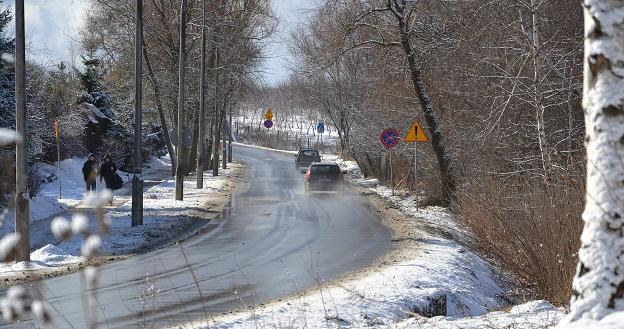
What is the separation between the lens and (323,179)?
34.7 metres

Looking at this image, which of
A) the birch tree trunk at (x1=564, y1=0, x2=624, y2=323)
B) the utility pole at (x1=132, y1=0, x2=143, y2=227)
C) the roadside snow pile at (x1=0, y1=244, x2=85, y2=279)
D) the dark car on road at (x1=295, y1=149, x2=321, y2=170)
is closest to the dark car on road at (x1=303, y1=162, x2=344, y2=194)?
the utility pole at (x1=132, y1=0, x2=143, y2=227)

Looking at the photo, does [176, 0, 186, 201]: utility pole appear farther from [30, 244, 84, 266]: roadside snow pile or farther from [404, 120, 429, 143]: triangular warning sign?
[30, 244, 84, 266]: roadside snow pile

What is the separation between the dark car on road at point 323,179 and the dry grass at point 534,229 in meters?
19.3

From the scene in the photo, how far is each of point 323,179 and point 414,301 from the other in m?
24.1

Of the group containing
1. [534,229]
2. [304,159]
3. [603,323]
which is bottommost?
[304,159]

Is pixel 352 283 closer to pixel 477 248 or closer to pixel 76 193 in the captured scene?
pixel 477 248

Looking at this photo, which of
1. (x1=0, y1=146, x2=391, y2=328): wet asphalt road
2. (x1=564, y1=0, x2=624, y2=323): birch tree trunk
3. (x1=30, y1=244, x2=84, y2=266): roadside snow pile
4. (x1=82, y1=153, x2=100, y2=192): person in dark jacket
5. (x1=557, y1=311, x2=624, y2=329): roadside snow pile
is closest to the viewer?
(x1=82, y1=153, x2=100, y2=192): person in dark jacket

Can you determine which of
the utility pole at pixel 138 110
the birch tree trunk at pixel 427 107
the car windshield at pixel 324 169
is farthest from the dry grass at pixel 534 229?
the car windshield at pixel 324 169

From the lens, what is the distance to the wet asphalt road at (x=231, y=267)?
10008 mm

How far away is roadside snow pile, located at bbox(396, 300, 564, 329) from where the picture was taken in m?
7.68

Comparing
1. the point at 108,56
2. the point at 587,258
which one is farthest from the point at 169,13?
the point at 587,258

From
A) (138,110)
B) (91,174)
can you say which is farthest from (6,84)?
(91,174)

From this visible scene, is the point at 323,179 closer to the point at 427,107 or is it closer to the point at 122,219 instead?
the point at 427,107

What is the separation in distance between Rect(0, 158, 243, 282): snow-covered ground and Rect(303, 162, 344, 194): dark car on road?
11.8 feet
